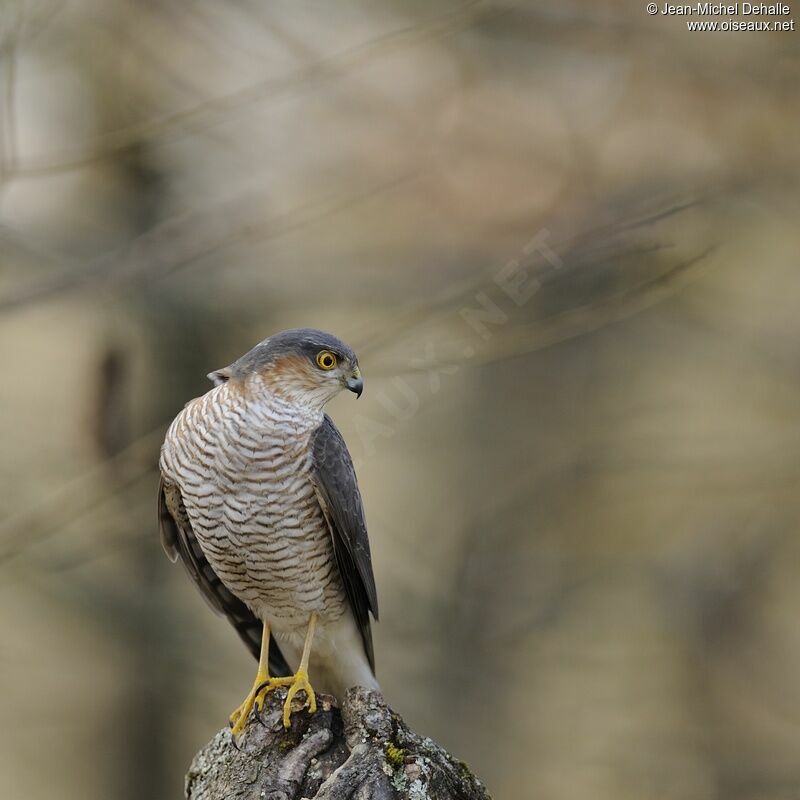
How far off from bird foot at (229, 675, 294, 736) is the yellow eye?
1.03 m

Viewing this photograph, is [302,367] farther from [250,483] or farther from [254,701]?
[254,701]

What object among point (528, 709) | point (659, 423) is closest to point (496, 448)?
point (659, 423)

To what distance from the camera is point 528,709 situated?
8094 millimetres

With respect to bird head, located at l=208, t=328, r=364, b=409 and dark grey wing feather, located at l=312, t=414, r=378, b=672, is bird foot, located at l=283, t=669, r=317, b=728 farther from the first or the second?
bird head, located at l=208, t=328, r=364, b=409

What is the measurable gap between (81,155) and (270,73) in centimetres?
192

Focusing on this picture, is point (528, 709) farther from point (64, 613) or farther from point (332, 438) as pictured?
point (332, 438)

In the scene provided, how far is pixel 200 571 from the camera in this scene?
3.75 meters

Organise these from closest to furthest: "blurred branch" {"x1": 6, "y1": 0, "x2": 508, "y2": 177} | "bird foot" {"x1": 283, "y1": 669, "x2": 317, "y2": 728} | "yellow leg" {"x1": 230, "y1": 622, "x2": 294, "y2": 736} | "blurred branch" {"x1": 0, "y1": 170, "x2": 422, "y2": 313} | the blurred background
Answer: "bird foot" {"x1": 283, "y1": 669, "x2": 317, "y2": 728} → "yellow leg" {"x1": 230, "y1": 622, "x2": 294, "y2": 736} → "blurred branch" {"x1": 6, "y1": 0, "x2": 508, "y2": 177} → "blurred branch" {"x1": 0, "y1": 170, "x2": 422, "y2": 313} → the blurred background

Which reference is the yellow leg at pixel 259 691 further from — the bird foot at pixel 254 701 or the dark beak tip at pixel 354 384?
the dark beak tip at pixel 354 384

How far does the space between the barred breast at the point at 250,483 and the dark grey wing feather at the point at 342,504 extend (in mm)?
41

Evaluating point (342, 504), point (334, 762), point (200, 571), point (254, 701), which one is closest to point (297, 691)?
point (254, 701)

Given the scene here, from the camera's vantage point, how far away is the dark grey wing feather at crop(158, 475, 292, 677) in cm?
351

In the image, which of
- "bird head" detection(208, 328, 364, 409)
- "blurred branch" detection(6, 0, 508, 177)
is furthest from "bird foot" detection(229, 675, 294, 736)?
"blurred branch" detection(6, 0, 508, 177)

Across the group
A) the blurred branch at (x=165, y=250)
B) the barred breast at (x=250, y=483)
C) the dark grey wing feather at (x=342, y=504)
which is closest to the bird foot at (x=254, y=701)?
the barred breast at (x=250, y=483)
